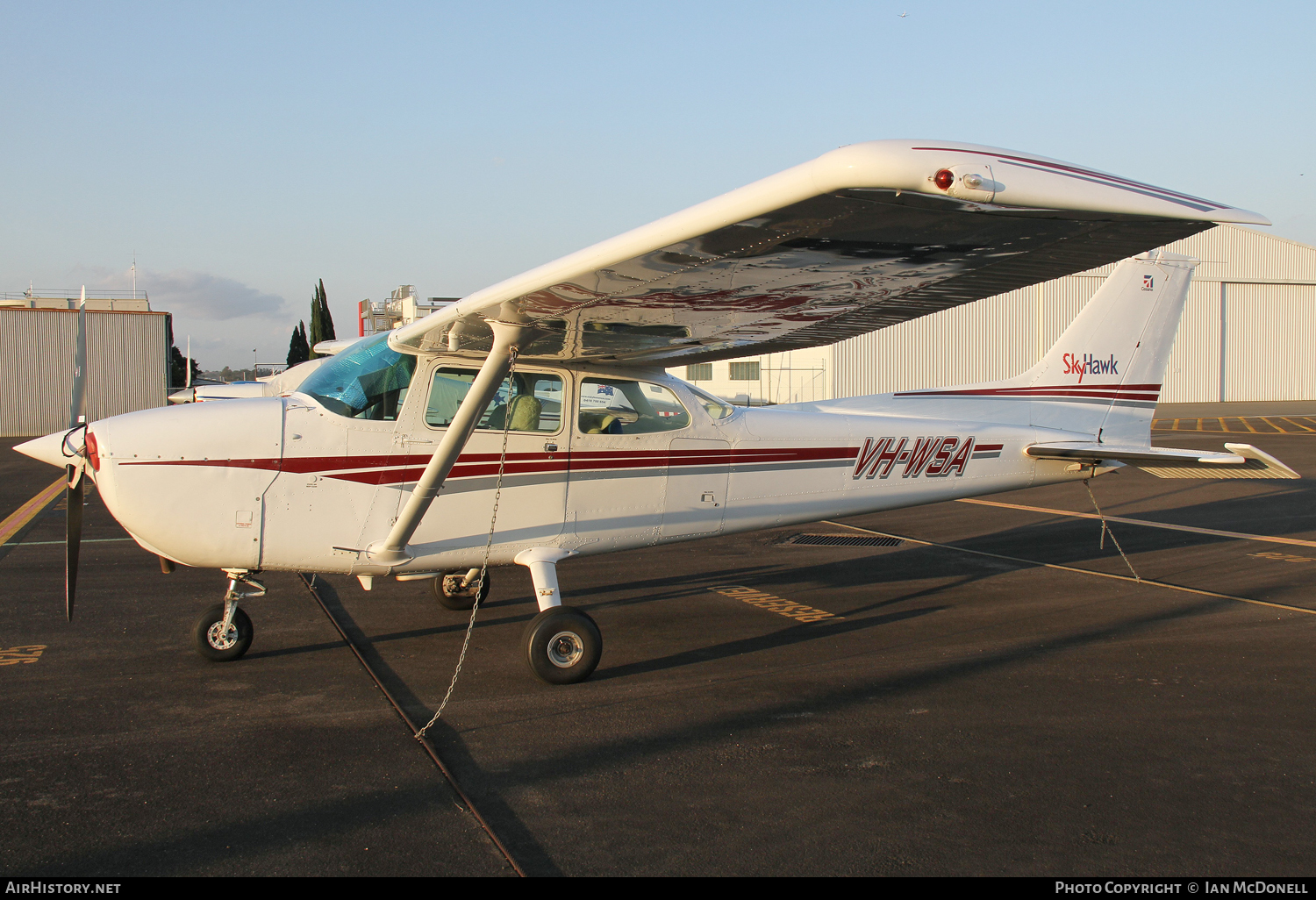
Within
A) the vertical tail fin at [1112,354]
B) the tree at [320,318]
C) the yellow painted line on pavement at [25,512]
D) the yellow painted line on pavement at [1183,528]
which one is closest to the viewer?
the vertical tail fin at [1112,354]

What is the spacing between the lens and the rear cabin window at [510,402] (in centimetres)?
577

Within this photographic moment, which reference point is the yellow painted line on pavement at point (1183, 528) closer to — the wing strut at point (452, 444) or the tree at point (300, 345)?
the wing strut at point (452, 444)

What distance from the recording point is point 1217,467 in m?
18.0

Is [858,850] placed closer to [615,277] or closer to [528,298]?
[615,277]

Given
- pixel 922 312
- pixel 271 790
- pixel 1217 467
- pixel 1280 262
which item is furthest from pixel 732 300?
pixel 1280 262

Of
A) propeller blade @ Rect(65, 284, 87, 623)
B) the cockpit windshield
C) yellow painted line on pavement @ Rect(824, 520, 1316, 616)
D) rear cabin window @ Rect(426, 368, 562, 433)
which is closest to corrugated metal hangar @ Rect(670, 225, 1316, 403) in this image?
yellow painted line on pavement @ Rect(824, 520, 1316, 616)

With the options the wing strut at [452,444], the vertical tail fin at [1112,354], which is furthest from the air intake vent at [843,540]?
the wing strut at [452,444]

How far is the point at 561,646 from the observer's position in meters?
5.41

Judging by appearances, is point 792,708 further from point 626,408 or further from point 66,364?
point 66,364

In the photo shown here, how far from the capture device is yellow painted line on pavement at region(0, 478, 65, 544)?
11.6m

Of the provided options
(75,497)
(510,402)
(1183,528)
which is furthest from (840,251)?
(1183,528)

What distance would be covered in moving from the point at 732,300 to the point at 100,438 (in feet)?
12.0

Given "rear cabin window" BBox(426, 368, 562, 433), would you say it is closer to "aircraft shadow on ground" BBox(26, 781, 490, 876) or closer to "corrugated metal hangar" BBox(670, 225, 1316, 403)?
"aircraft shadow on ground" BBox(26, 781, 490, 876)

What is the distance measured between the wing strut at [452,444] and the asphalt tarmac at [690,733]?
81cm
